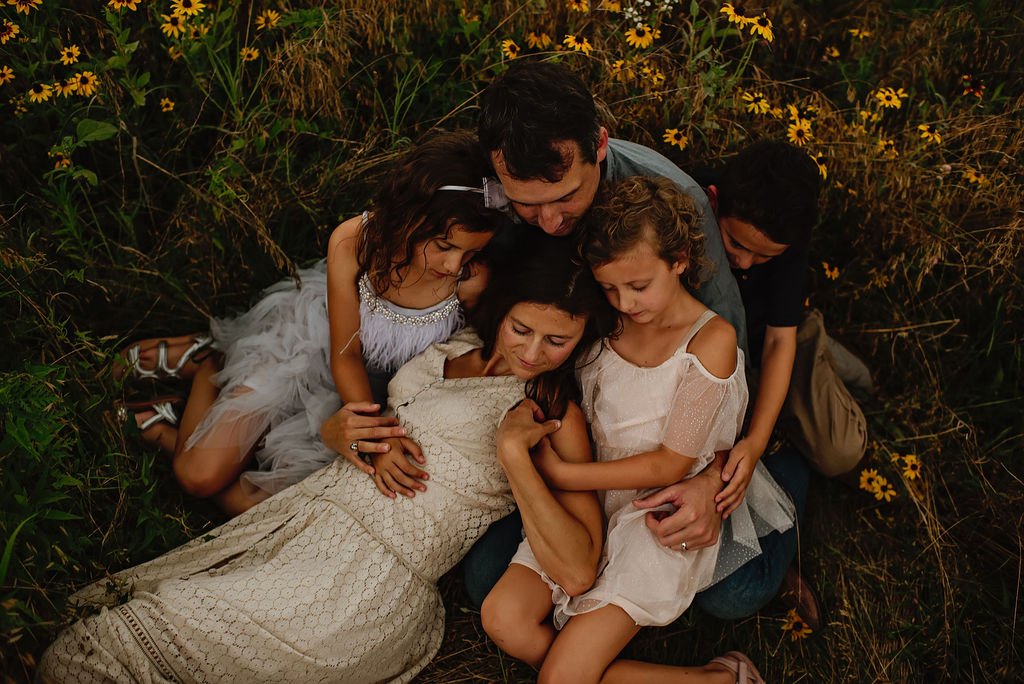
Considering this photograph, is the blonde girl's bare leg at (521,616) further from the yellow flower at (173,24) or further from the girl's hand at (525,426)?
the yellow flower at (173,24)

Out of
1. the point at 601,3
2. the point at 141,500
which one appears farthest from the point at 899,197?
the point at 141,500

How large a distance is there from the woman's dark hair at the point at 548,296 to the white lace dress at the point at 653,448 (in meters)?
0.12

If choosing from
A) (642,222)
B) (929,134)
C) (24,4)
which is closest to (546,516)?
(642,222)

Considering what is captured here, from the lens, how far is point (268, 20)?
9.64 feet

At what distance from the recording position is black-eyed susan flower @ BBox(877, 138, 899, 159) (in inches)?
116

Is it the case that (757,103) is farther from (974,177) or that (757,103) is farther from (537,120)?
(537,120)

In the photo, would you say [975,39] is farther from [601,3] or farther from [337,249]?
[337,249]

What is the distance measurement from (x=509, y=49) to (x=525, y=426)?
145 centimetres

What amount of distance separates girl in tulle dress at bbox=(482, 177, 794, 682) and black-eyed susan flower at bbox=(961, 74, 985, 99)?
1.66 meters

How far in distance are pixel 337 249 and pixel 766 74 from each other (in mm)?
1885

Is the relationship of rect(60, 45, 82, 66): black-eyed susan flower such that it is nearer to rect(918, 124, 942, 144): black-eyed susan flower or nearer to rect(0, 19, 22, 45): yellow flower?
rect(0, 19, 22, 45): yellow flower

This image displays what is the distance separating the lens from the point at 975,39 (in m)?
3.21

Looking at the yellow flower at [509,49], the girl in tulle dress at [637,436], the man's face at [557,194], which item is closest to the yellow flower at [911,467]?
the girl in tulle dress at [637,436]

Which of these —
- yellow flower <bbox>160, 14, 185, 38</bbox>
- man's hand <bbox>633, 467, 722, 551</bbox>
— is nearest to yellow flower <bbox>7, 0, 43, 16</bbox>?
yellow flower <bbox>160, 14, 185, 38</bbox>
